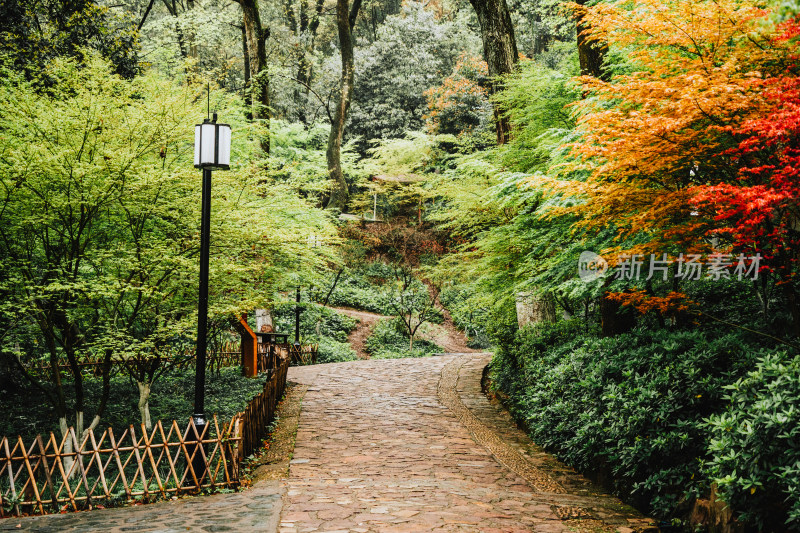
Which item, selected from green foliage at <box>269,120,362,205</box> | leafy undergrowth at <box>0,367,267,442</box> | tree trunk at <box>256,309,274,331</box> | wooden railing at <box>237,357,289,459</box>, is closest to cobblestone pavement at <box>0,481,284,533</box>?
wooden railing at <box>237,357,289,459</box>

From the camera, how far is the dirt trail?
2308 centimetres

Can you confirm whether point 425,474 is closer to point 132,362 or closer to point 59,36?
point 132,362

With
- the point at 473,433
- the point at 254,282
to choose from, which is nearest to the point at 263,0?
the point at 254,282

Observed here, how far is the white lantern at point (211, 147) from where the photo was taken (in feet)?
21.8

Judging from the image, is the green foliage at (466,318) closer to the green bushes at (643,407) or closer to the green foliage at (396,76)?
the green foliage at (396,76)

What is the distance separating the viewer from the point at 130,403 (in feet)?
36.8

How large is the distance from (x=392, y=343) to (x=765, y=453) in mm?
19150

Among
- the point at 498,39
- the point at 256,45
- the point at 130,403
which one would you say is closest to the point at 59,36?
the point at 256,45

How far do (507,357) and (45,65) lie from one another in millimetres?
10492

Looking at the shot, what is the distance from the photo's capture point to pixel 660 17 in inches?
208

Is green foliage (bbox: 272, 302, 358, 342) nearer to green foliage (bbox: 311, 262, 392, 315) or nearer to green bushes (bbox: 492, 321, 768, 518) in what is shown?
green foliage (bbox: 311, 262, 392, 315)
